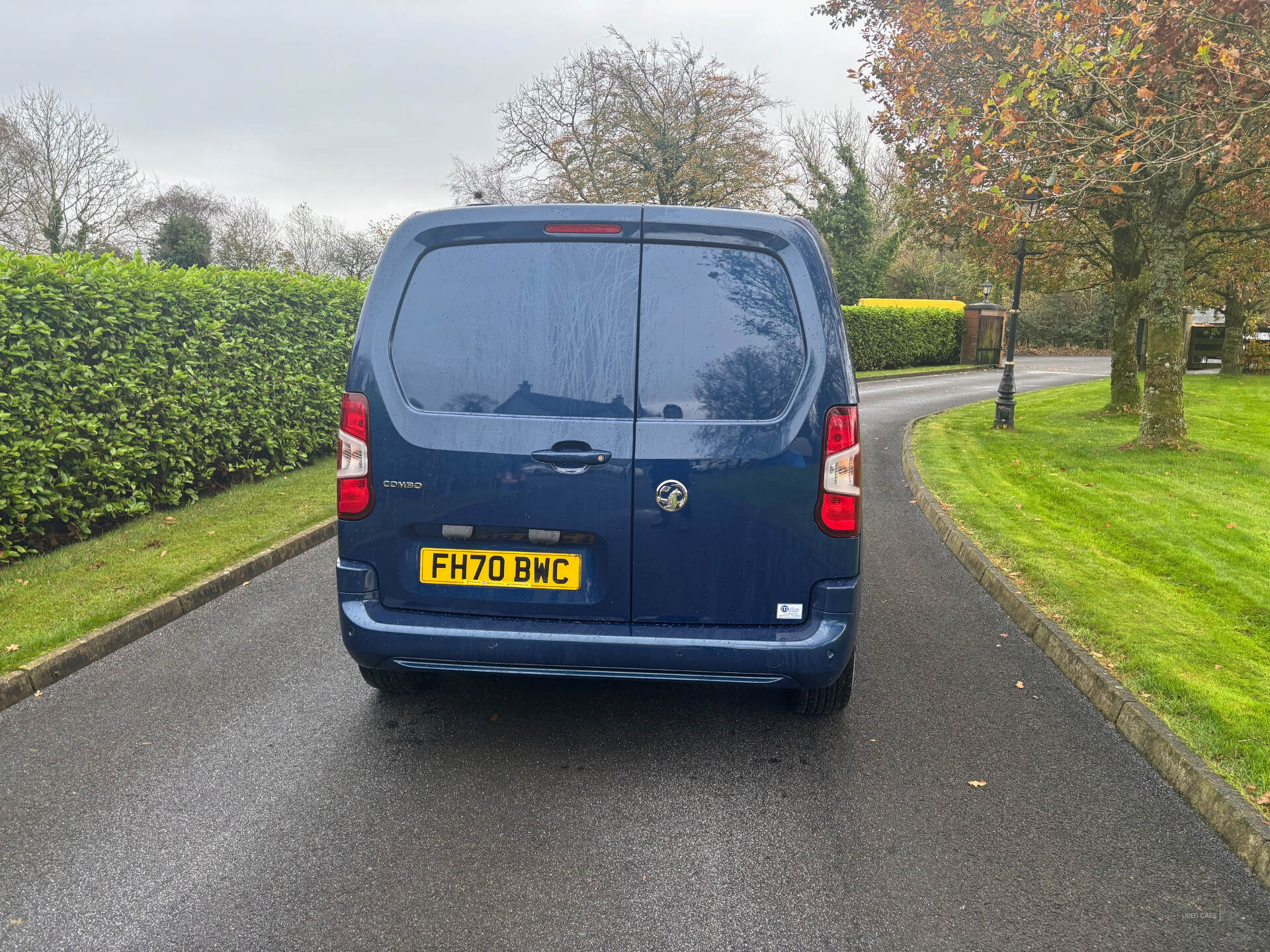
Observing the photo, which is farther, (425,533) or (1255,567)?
(1255,567)

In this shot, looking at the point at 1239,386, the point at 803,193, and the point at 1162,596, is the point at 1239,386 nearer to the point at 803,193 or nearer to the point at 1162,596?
the point at 1162,596

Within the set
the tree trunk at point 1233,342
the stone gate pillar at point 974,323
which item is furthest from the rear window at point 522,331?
the stone gate pillar at point 974,323

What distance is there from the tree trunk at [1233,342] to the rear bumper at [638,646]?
→ 2902 cm

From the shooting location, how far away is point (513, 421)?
3.23 m

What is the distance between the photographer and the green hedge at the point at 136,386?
634cm

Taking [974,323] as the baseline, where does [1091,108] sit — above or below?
above

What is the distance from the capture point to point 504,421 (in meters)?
3.23

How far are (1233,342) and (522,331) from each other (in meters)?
30.4

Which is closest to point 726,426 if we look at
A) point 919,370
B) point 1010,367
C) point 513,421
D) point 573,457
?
point 573,457

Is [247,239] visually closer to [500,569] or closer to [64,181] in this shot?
[64,181]

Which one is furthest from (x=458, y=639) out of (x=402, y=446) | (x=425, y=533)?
(x=402, y=446)

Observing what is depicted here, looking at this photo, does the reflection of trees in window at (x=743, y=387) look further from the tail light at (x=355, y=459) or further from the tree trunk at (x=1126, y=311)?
the tree trunk at (x=1126, y=311)

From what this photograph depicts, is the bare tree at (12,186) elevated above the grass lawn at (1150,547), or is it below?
above

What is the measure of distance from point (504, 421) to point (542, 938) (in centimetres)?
165
